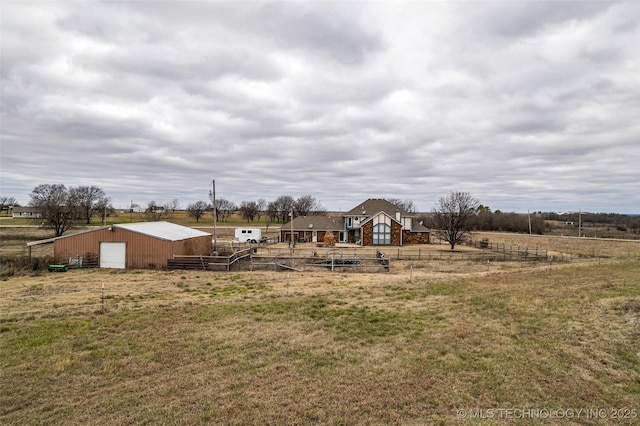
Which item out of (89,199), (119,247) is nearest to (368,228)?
(119,247)

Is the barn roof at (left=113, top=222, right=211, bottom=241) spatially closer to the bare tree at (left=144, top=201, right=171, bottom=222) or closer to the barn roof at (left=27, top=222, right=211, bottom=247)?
the barn roof at (left=27, top=222, right=211, bottom=247)

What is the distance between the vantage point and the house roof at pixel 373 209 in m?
56.8

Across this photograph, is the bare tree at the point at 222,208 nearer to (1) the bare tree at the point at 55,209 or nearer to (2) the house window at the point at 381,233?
(1) the bare tree at the point at 55,209

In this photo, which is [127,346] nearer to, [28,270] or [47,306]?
[47,306]

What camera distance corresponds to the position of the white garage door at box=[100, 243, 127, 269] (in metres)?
28.9

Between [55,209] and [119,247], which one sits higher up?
[55,209]

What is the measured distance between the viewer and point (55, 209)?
181ft

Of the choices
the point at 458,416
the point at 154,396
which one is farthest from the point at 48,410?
the point at 458,416

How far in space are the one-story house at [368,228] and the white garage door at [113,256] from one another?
959 inches

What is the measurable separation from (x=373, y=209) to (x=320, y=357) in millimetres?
49068

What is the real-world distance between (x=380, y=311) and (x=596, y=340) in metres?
6.93

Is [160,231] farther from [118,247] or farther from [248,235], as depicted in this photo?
[248,235]

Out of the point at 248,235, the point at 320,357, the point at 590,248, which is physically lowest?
the point at 320,357


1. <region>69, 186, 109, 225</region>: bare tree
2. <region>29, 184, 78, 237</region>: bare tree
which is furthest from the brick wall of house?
<region>69, 186, 109, 225</region>: bare tree
